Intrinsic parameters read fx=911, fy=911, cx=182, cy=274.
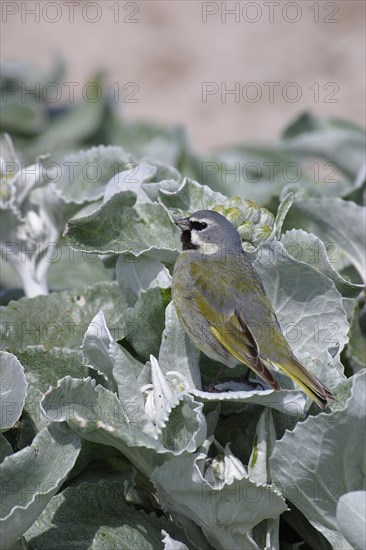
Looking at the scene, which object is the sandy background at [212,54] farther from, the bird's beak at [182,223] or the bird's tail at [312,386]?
the bird's tail at [312,386]

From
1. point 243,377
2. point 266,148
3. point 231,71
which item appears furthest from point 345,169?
point 231,71

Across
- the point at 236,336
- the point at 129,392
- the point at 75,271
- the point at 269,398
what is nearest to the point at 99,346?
the point at 129,392

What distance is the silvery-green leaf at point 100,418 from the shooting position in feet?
5.97

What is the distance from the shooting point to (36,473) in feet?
6.18

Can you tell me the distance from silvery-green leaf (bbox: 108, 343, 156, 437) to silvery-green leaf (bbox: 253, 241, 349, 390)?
43 centimetres

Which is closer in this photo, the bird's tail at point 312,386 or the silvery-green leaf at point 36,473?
the silvery-green leaf at point 36,473

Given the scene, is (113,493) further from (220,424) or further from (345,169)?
(345,169)

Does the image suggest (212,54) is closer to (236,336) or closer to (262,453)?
(236,336)

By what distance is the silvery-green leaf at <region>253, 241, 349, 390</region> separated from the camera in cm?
213

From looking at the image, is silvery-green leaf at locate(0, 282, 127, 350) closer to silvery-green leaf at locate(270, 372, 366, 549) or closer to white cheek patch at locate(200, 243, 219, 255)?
white cheek patch at locate(200, 243, 219, 255)

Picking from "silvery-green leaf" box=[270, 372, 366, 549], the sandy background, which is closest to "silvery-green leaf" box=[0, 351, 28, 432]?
"silvery-green leaf" box=[270, 372, 366, 549]

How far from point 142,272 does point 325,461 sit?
0.76 meters

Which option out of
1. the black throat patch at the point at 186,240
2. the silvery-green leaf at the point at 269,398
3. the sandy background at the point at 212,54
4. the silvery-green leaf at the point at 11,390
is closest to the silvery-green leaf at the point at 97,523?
the silvery-green leaf at the point at 11,390

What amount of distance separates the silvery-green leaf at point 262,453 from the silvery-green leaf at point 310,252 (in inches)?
18.2
